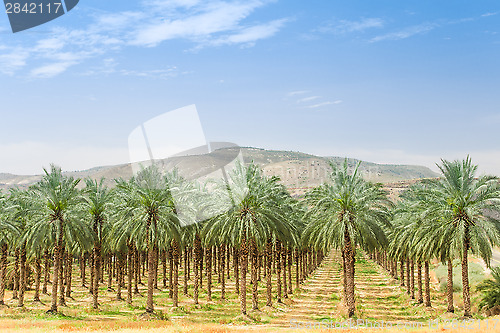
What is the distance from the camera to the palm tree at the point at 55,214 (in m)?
40.6

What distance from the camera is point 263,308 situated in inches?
1767

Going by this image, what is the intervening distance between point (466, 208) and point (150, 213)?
2526cm

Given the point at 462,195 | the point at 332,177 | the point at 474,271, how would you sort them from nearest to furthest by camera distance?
the point at 462,195
the point at 332,177
the point at 474,271

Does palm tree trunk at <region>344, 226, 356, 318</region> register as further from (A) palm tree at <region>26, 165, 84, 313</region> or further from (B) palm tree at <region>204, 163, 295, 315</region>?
(A) palm tree at <region>26, 165, 84, 313</region>

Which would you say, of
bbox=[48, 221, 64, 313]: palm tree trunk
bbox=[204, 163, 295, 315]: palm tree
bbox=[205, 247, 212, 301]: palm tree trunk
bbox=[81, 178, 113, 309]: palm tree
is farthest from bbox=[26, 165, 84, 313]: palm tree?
bbox=[205, 247, 212, 301]: palm tree trunk

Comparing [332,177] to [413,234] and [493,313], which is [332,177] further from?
[493,313]

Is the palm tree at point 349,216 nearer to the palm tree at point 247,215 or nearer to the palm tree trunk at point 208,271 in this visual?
the palm tree at point 247,215

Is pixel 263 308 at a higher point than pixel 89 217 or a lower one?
lower

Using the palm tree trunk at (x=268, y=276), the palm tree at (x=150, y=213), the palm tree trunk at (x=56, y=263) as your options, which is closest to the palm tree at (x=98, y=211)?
the palm tree trunk at (x=56, y=263)

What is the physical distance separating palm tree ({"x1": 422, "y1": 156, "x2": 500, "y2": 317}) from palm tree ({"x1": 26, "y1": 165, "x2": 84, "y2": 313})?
98.3ft

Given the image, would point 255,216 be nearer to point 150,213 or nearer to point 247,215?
point 247,215

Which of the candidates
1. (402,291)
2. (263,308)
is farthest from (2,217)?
(402,291)

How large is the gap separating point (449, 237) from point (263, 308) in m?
18.6

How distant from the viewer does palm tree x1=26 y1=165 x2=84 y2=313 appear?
40.6 meters
